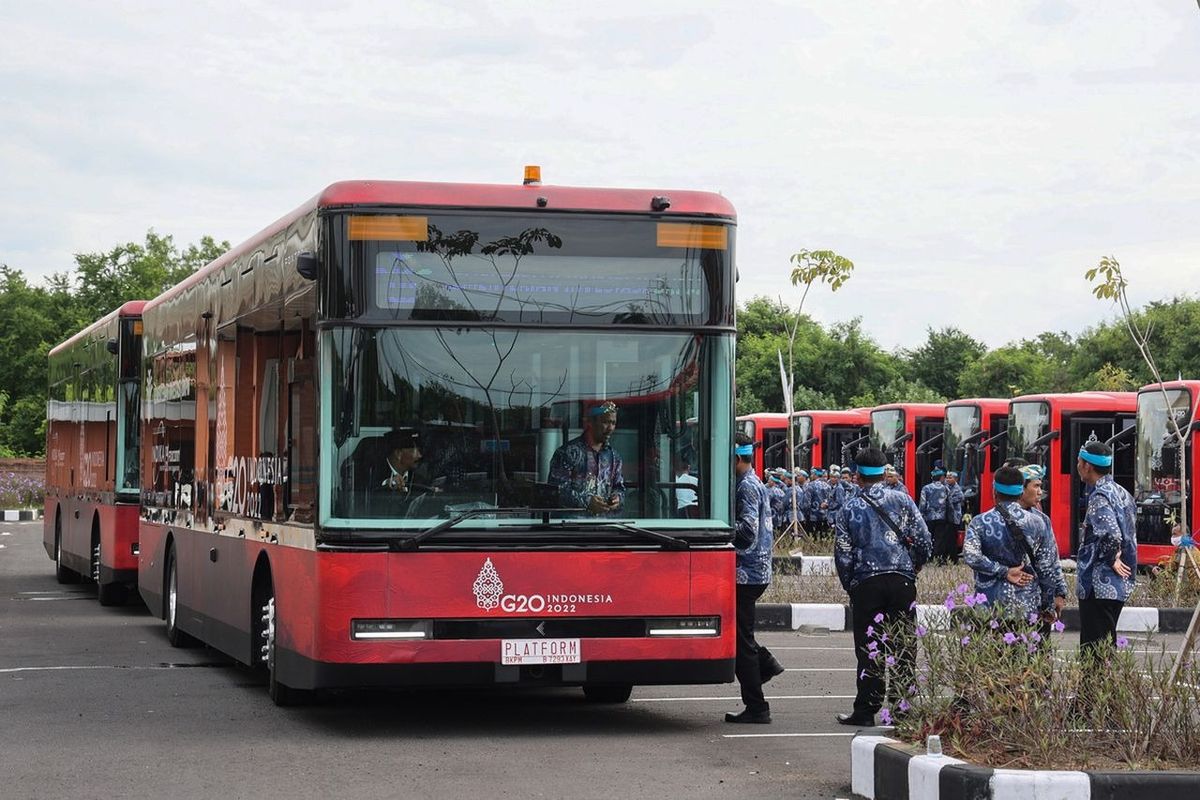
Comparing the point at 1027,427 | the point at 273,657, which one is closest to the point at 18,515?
the point at 1027,427

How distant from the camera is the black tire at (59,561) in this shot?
26547 mm

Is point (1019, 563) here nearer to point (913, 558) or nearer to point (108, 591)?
point (913, 558)

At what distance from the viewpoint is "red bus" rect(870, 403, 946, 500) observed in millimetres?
40750

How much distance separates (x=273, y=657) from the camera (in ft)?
41.6

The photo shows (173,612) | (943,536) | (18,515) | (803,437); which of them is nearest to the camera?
(173,612)

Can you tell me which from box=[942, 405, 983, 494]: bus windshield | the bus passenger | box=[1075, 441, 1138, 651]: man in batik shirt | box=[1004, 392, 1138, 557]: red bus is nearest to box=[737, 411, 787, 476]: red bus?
box=[942, 405, 983, 494]: bus windshield

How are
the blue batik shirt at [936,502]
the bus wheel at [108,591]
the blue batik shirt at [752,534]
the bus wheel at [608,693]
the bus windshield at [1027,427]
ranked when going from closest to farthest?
the blue batik shirt at [752,534] → the bus wheel at [608,693] → the bus wheel at [108,591] → the blue batik shirt at [936,502] → the bus windshield at [1027,427]

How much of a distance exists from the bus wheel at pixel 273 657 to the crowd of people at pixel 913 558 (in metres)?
2.83

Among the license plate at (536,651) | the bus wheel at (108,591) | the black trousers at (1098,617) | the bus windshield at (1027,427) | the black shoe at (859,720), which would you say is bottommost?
the black shoe at (859,720)

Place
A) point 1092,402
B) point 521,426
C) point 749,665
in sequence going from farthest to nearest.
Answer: point 1092,402 < point 749,665 < point 521,426

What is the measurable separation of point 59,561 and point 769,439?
2493cm

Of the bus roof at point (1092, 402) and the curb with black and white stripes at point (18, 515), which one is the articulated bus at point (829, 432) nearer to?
the bus roof at point (1092, 402)

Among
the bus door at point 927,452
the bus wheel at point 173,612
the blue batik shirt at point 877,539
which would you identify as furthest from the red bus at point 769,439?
the blue batik shirt at point 877,539

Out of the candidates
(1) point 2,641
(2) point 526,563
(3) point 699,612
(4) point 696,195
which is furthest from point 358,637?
(1) point 2,641
